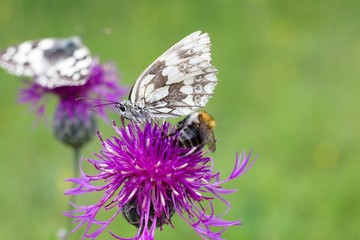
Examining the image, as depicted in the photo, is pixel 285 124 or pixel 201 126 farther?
pixel 285 124

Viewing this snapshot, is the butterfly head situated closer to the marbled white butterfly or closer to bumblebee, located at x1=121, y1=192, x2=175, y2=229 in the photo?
the marbled white butterfly

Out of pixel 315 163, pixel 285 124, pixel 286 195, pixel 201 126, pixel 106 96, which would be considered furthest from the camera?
pixel 285 124

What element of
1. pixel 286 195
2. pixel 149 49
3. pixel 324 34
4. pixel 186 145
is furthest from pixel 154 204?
pixel 324 34

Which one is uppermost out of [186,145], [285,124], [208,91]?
[285,124]

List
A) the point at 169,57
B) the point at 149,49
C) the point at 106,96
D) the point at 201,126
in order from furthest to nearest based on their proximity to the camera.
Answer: the point at 149,49
the point at 106,96
the point at 169,57
the point at 201,126

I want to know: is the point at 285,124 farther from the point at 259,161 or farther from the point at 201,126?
the point at 201,126

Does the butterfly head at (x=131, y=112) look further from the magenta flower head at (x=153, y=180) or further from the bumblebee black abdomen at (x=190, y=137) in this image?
the bumblebee black abdomen at (x=190, y=137)

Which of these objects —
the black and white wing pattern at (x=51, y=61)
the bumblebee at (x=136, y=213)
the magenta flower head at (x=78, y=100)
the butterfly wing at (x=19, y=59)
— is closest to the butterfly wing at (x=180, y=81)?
the bumblebee at (x=136, y=213)
